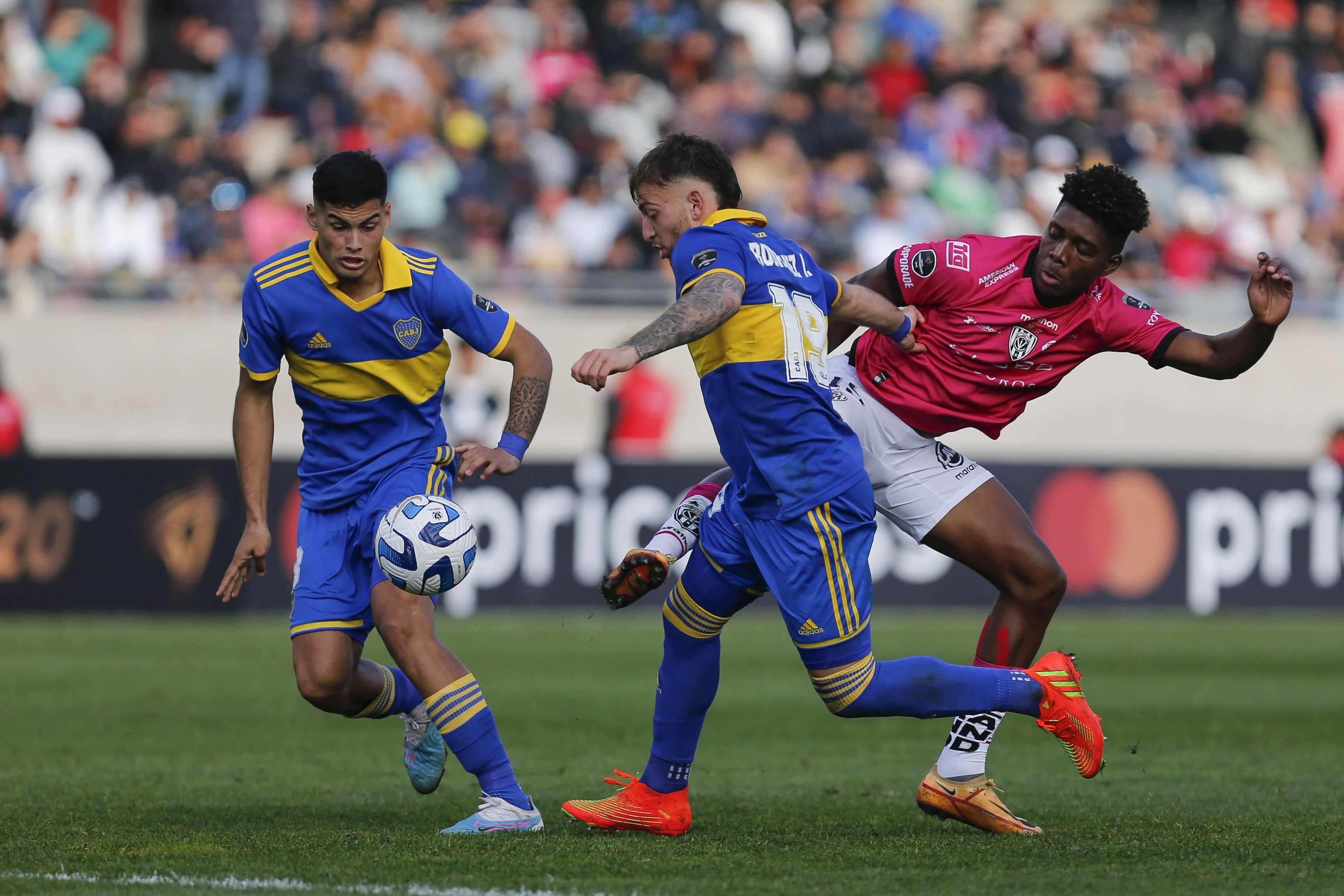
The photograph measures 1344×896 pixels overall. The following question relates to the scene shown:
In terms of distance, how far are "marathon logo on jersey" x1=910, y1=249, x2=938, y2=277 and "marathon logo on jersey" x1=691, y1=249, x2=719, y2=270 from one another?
114 cm

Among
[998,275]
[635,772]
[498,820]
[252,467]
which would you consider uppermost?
[998,275]

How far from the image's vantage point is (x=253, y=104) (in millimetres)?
18016

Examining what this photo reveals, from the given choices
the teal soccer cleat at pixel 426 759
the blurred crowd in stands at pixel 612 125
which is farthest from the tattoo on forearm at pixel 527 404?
the blurred crowd in stands at pixel 612 125

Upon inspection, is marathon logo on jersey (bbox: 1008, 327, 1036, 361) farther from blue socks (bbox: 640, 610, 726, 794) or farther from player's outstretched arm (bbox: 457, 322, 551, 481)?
player's outstretched arm (bbox: 457, 322, 551, 481)

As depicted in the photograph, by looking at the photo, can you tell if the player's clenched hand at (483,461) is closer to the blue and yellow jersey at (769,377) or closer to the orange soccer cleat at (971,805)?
the blue and yellow jersey at (769,377)

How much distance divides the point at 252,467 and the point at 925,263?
2.50m

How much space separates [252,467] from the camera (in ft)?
20.1

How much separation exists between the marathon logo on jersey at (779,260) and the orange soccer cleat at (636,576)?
101cm

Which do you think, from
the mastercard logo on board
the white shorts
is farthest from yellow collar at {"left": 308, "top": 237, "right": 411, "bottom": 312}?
→ the mastercard logo on board

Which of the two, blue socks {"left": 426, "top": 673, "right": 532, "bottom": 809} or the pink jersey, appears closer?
blue socks {"left": 426, "top": 673, "right": 532, "bottom": 809}

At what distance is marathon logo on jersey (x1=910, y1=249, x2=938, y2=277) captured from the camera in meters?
6.38

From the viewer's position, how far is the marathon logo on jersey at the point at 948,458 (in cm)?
639

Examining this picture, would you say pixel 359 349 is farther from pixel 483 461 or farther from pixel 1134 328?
pixel 1134 328

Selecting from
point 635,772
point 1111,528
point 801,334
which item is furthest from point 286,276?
point 1111,528
